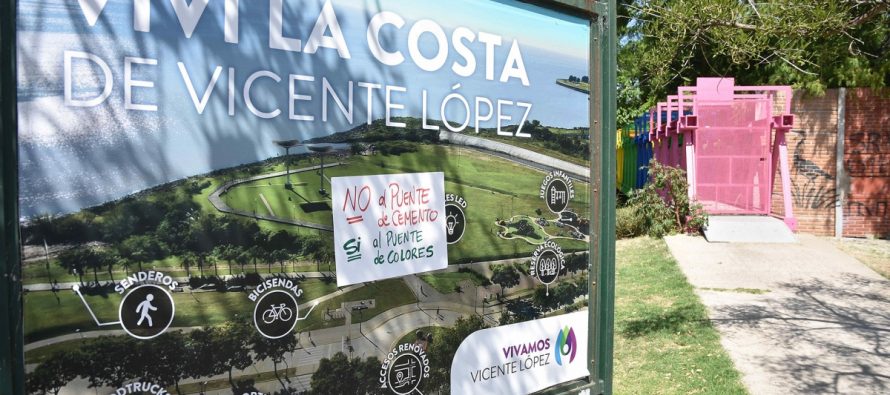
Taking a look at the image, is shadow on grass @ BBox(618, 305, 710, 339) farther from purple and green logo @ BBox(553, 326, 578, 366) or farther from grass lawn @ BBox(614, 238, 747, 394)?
purple and green logo @ BBox(553, 326, 578, 366)

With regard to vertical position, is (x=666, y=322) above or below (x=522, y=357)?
below

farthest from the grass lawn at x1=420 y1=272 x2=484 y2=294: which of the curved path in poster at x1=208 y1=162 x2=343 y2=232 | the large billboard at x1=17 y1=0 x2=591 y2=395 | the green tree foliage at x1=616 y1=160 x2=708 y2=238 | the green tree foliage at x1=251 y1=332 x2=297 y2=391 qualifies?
the green tree foliage at x1=616 y1=160 x2=708 y2=238

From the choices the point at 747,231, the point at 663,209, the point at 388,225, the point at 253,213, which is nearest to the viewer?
the point at 253,213

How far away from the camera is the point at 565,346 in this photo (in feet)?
9.56

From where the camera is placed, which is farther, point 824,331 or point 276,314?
point 824,331

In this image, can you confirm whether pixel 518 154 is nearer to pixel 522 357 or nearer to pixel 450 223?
pixel 450 223

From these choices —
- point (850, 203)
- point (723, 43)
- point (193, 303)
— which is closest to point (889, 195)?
point (850, 203)

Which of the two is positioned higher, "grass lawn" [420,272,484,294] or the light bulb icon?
the light bulb icon

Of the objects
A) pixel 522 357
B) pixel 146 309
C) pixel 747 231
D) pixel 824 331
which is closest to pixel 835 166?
pixel 747 231

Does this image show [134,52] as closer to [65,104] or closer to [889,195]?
[65,104]

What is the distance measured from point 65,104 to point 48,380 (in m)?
0.68

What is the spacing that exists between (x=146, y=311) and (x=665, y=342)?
223 inches

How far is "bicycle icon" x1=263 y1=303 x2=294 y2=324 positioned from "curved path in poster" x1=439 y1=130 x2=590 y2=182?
0.81 meters

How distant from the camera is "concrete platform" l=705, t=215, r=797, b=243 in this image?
1255 cm
